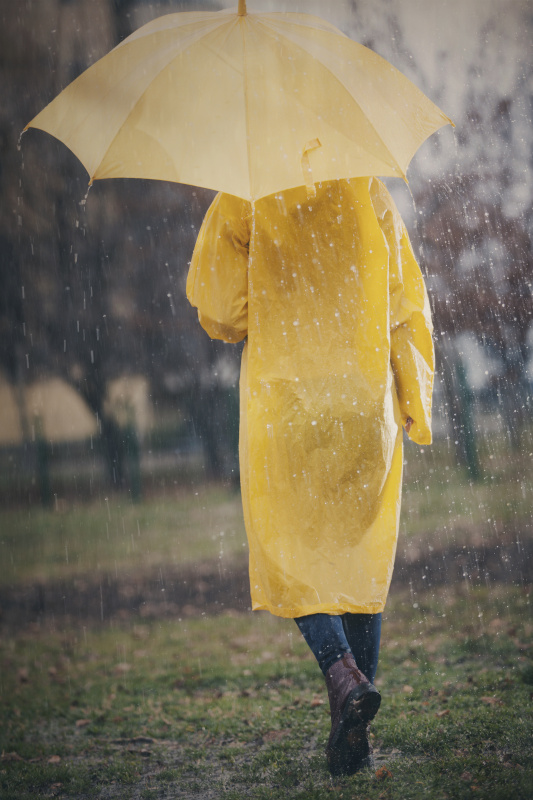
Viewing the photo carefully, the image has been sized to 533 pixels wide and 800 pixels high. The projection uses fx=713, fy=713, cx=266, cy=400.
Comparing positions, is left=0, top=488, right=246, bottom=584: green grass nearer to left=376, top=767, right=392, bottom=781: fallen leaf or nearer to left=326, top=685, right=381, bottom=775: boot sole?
left=376, top=767, right=392, bottom=781: fallen leaf

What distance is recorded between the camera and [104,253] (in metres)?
9.12

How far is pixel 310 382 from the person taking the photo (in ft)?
7.80

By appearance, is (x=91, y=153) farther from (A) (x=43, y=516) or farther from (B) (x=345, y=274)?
(A) (x=43, y=516)

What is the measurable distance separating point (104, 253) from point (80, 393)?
7.36 feet

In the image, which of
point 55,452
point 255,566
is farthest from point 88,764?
point 55,452

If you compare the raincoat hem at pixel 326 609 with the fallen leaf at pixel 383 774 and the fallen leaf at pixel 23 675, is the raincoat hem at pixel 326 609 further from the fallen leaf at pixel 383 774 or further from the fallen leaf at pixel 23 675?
the fallen leaf at pixel 23 675

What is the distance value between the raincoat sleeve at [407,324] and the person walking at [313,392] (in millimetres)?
97

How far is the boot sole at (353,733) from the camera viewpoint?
7.06 feet

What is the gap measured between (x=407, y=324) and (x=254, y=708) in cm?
237

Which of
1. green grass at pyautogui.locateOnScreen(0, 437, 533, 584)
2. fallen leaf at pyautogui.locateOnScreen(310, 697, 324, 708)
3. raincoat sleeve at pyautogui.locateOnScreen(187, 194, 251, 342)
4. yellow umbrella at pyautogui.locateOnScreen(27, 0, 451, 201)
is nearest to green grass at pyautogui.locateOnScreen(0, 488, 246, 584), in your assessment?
green grass at pyautogui.locateOnScreen(0, 437, 533, 584)

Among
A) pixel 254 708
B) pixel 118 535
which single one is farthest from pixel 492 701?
pixel 118 535

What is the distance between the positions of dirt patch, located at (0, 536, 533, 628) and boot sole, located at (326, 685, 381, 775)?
381 cm

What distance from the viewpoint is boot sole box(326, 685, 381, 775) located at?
2.15m

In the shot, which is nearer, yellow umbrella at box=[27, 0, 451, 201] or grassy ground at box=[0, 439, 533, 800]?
yellow umbrella at box=[27, 0, 451, 201]
